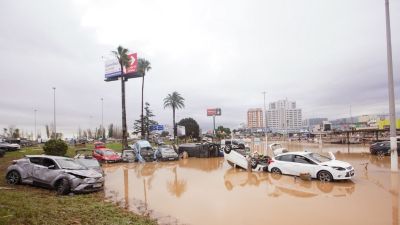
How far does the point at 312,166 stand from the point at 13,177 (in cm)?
1465

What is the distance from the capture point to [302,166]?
55.4 ft

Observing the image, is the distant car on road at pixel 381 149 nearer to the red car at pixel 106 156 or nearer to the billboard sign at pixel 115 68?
the red car at pixel 106 156

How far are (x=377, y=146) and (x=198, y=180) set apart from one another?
73.4 feet

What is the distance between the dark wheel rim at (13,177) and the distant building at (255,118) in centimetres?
16968

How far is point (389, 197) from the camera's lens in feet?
38.8

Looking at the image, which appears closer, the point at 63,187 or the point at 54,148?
the point at 63,187

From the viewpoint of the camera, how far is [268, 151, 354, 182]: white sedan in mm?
15555

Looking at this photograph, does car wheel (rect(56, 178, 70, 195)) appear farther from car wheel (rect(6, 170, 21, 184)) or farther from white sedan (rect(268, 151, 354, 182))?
white sedan (rect(268, 151, 354, 182))

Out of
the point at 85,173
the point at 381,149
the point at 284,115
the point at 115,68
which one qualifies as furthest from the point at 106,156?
the point at 284,115

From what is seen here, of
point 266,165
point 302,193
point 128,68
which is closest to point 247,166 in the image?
point 266,165

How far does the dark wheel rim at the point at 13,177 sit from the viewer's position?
1374 centimetres

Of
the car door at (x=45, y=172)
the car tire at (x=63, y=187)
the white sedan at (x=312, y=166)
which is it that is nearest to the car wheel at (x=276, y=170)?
the white sedan at (x=312, y=166)

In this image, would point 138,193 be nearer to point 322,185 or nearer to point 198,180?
point 198,180

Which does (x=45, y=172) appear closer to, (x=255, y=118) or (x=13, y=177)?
(x=13, y=177)
